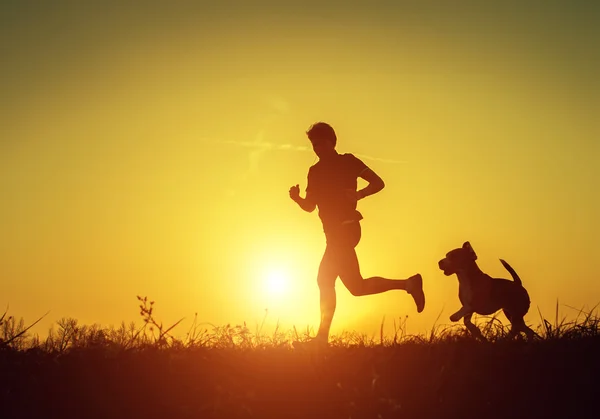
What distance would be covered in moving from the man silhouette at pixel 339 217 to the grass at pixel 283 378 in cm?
132

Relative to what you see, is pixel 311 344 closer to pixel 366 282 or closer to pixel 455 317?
pixel 366 282

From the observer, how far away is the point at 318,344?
6930 millimetres

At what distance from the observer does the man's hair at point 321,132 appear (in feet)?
27.8

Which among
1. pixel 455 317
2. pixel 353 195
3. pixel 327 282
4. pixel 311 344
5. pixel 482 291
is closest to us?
pixel 311 344

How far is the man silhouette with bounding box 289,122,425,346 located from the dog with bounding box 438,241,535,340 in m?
1.56

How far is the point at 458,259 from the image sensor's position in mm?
10711

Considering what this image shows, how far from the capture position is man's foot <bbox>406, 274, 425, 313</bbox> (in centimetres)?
829

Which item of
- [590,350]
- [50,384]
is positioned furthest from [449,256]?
[50,384]

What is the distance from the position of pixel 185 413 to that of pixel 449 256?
672 cm

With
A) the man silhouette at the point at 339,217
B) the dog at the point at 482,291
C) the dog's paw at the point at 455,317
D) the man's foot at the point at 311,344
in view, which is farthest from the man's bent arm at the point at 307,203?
the dog's paw at the point at 455,317

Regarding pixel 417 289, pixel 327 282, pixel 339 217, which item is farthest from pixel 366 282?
pixel 339 217

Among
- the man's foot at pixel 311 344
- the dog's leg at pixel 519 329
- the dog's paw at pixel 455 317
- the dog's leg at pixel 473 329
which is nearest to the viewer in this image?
the man's foot at pixel 311 344

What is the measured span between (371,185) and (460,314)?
101 inches

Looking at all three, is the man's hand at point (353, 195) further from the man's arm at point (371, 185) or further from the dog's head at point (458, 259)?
the dog's head at point (458, 259)
